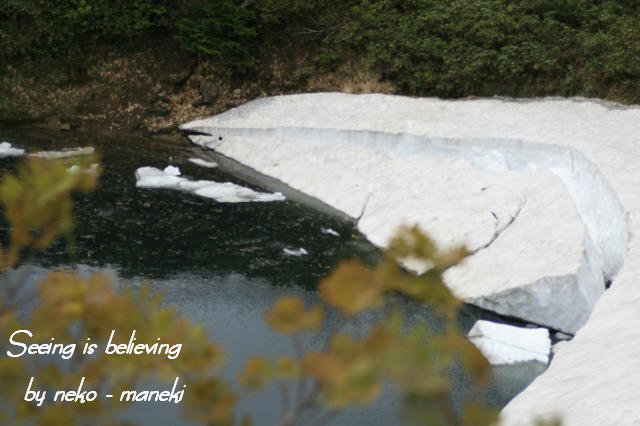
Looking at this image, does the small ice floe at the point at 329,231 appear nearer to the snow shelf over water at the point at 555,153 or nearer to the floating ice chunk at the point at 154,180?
the snow shelf over water at the point at 555,153

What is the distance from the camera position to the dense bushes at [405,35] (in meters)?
16.6

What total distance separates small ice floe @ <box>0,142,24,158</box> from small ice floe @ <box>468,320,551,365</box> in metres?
10.7

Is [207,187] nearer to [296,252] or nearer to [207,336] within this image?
[296,252]

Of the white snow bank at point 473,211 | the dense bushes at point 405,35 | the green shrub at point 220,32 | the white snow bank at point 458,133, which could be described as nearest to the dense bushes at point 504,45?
the dense bushes at point 405,35

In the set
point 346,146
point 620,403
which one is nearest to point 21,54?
point 346,146

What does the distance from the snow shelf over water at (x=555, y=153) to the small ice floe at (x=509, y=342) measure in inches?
25.6

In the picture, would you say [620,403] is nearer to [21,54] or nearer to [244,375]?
[244,375]

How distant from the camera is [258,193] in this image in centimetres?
1379

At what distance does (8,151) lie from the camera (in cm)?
1509

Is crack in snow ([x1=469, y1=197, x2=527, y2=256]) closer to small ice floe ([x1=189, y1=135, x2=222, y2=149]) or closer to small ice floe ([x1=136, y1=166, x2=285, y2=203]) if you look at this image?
small ice floe ([x1=136, y1=166, x2=285, y2=203])

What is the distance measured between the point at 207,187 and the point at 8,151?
4.58 metres

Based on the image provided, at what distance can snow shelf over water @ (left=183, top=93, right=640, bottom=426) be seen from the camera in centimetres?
573

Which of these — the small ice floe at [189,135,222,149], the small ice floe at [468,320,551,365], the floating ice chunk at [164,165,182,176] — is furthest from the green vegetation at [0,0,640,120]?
the small ice floe at [468,320,551,365]

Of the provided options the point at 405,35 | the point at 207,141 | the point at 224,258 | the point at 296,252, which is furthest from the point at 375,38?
the point at 224,258
